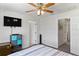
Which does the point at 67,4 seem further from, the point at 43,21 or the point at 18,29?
the point at 18,29

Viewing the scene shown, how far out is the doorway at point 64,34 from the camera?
1278 mm

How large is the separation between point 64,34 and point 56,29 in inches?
5.9

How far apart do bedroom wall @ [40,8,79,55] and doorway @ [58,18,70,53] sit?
0.04 meters

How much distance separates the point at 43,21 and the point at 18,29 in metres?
0.42

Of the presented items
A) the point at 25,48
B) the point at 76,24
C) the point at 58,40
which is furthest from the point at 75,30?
the point at 25,48

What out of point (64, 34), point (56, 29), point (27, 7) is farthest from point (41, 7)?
point (64, 34)

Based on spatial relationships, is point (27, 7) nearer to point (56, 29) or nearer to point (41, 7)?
point (41, 7)

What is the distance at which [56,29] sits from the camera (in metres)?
1.38

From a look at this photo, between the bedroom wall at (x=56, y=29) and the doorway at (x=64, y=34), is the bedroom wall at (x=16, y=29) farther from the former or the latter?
the doorway at (x=64, y=34)

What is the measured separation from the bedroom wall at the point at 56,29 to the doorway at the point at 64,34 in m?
0.04

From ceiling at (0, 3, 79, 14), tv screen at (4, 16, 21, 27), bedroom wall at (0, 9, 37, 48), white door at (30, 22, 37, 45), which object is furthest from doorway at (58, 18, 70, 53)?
tv screen at (4, 16, 21, 27)

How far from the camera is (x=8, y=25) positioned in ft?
3.99

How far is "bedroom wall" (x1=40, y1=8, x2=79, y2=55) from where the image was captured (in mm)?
1234

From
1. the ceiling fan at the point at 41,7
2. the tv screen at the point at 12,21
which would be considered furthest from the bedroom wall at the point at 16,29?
the ceiling fan at the point at 41,7
